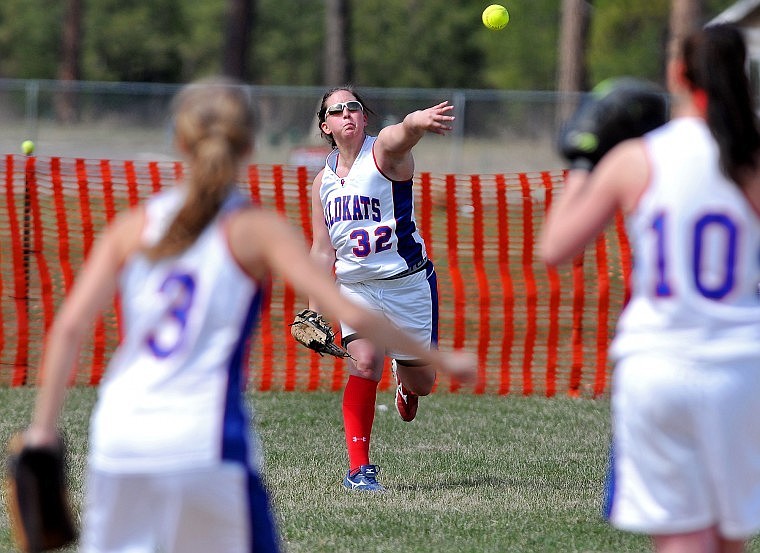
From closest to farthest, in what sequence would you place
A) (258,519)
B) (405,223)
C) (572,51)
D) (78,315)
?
1. (78,315)
2. (258,519)
3. (405,223)
4. (572,51)

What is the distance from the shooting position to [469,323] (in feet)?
41.9

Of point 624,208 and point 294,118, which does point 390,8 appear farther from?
point 624,208

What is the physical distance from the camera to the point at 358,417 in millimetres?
6570

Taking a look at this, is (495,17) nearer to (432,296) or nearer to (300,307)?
(432,296)

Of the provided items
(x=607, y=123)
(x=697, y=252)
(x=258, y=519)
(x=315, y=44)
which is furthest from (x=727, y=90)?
(x=315, y=44)

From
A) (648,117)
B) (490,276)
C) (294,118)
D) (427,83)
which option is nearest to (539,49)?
(427,83)

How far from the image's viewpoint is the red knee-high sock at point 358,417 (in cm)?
652

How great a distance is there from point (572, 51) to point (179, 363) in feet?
75.5

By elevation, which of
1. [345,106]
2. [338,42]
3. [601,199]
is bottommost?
[601,199]

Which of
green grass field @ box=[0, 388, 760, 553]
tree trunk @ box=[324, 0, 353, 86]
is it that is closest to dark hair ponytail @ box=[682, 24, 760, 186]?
green grass field @ box=[0, 388, 760, 553]

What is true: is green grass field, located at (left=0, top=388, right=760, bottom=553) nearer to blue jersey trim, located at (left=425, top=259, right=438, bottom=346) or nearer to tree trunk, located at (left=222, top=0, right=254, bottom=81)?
blue jersey trim, located at (left=425, top=259, right=438, bottom=346)

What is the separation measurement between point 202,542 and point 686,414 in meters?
1.25

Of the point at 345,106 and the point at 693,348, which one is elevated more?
the point at 345,106

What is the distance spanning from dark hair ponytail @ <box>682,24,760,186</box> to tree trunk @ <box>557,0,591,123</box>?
21.3 meters
